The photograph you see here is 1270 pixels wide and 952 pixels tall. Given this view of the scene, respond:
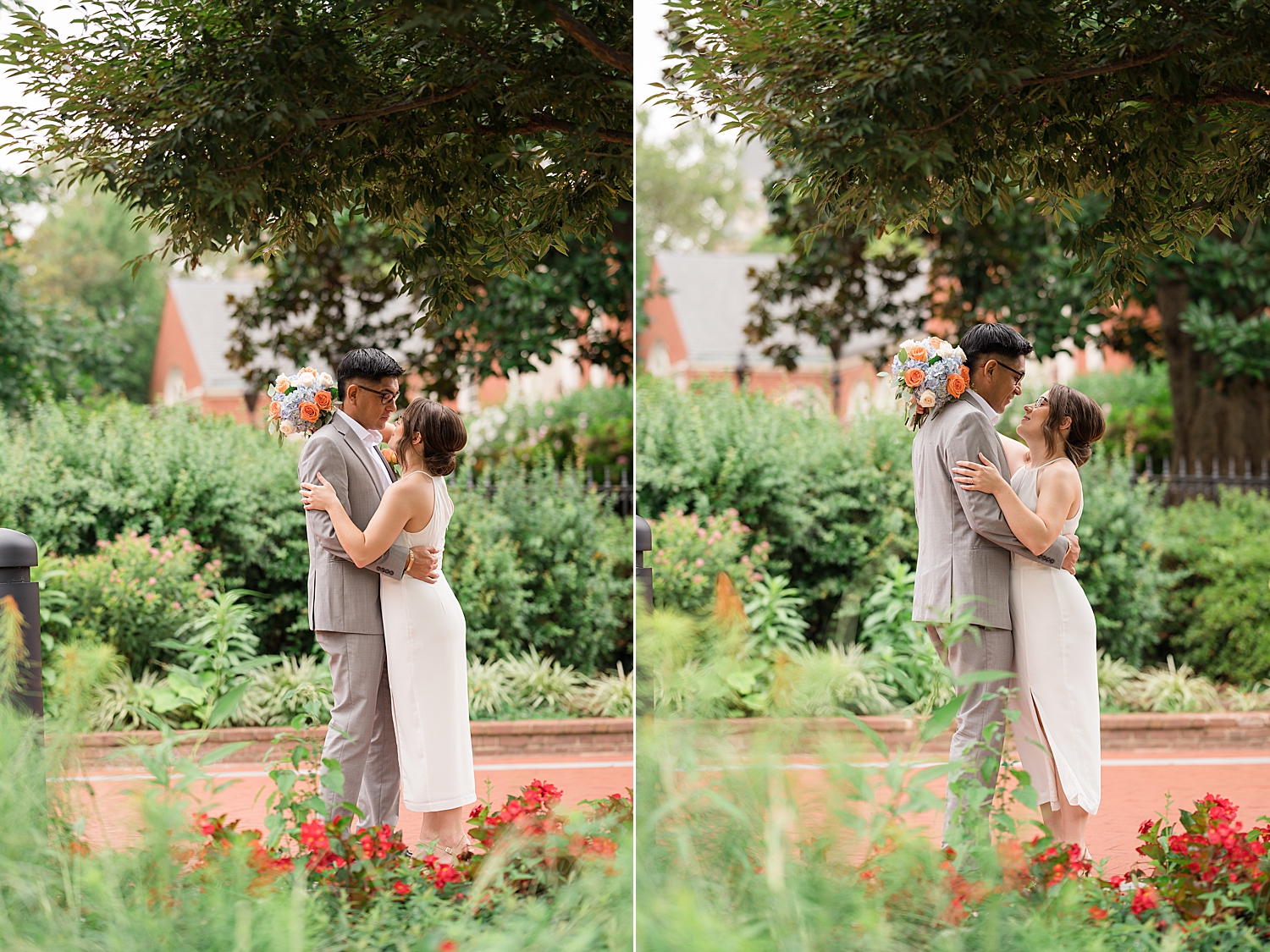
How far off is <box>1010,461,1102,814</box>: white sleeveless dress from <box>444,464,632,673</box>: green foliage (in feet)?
16.4

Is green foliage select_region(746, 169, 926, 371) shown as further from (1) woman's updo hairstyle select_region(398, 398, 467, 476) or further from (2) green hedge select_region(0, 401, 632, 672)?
(1) woman's updo hairstyle select_region(398, 398, 467, 476)

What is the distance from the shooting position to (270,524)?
8.43 metres

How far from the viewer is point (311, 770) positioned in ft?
11.6

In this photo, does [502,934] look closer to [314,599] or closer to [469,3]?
[314,599]

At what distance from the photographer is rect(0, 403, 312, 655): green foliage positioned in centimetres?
822

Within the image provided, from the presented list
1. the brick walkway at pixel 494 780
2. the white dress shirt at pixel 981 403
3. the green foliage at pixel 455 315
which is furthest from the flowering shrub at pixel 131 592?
the white dress shirt at pixel 981 403

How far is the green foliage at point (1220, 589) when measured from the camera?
27.1ft

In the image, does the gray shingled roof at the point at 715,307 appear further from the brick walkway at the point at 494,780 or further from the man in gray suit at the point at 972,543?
the man in gray suit at the point at 972,543

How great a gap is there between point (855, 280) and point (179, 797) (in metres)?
10.1

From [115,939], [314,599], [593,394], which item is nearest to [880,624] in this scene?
[314,599]

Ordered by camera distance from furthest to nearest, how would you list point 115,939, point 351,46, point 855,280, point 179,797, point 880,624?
point 855,280 → point 880,624 → point 351,46 → point 179,797 → point 115,939

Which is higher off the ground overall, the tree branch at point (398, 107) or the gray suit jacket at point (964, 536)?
the tree branch at point (398, 107)

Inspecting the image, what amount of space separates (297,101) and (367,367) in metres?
1.04

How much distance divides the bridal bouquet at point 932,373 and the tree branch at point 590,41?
4.63 feet
